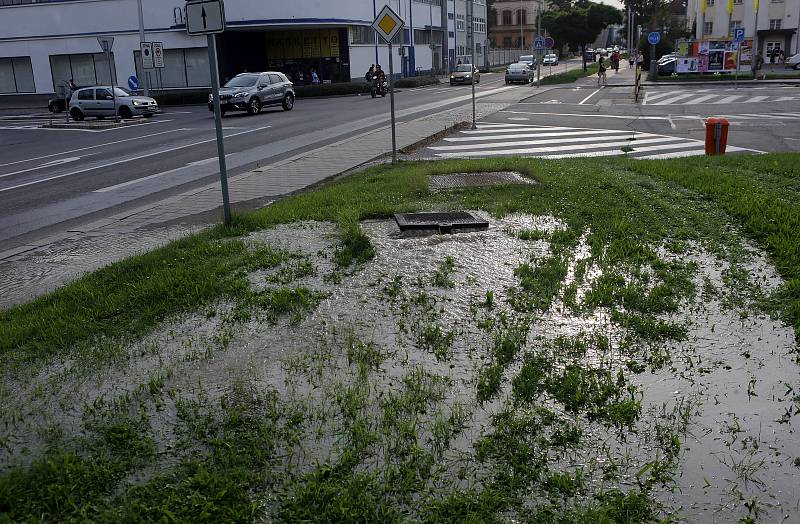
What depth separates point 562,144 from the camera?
17.3 metres

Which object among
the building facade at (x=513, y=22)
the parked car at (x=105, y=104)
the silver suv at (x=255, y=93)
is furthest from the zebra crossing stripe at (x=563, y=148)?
the building facade at (x=513, y=22)

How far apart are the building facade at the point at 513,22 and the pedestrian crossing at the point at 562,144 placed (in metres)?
106

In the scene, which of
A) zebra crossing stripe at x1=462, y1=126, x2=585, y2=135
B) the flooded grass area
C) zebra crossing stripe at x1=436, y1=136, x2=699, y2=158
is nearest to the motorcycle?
zebra crossing stripe at x1=462, y1=126, x2=585, y2=135

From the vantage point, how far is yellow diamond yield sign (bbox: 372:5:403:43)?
1342 centimetres

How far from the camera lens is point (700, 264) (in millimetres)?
6680

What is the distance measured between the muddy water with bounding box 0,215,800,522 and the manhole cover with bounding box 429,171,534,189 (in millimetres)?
3978

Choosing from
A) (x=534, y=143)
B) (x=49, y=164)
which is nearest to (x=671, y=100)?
(x=534, y=143)

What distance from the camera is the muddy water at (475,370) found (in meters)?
3.67

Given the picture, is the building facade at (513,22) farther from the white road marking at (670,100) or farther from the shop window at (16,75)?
the white road marking at (670,100)

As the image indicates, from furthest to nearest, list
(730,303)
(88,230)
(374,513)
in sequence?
(88,230) → (730,303) → (374,513)

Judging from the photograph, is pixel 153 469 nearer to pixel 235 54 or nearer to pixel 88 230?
pixel 88 230

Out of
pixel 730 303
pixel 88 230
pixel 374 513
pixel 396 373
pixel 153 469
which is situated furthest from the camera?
pixel 88 230

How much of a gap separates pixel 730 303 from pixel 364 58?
176 feet

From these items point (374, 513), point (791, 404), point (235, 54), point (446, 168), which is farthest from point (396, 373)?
point (235, 54)
